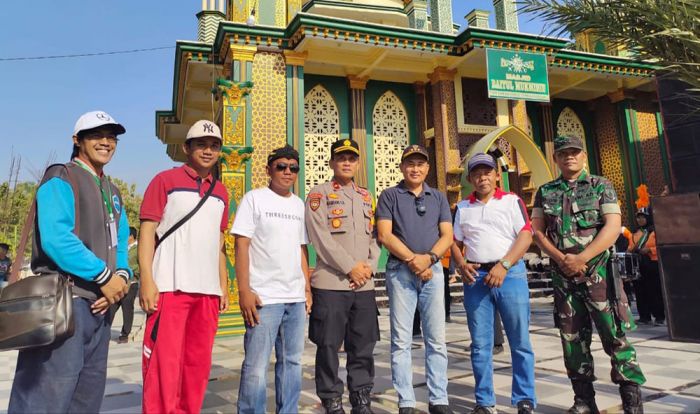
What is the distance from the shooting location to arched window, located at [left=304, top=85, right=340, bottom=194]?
1094 centimetres

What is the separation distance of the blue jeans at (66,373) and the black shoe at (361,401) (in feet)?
5.10

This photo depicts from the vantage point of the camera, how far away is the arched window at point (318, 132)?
10.9m

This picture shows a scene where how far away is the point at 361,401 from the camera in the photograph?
9.73 ft

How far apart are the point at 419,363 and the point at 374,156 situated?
7601mm

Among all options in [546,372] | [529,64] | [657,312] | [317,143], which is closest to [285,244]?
[546,372]

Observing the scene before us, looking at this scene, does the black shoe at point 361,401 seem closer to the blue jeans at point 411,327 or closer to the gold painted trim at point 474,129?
the blue jeans at point 411,327

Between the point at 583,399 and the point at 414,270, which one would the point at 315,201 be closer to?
the point at 414,270

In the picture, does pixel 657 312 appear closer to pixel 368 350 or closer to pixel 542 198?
pixel 542 198

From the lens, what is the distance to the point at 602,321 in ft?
9.36

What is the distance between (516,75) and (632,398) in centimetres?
906

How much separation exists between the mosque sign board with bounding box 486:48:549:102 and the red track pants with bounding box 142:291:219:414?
9071 millimetres

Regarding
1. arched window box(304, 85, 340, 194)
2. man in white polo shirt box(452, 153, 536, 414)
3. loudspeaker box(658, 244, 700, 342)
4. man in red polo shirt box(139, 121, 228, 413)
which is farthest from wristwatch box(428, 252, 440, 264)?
arched window box(304, 85, 340, 194)

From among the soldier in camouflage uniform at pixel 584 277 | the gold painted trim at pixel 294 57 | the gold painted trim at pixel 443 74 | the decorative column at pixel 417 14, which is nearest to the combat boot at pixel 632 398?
the soldier in camouflage uniform at pixel 584 277

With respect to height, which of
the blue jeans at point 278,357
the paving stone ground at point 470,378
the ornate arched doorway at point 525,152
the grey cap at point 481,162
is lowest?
the paving stone ground at point 470,378
